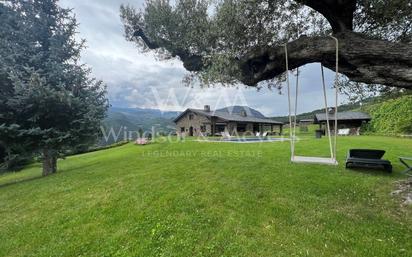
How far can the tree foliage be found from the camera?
32.4 feet

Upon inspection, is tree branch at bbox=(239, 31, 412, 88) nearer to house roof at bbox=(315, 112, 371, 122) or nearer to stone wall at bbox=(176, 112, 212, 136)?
stone wall at bbox=(176, 112, 212, 136)

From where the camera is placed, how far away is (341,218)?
15.2 ft

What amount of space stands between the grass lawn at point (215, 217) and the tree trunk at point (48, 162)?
355 cm

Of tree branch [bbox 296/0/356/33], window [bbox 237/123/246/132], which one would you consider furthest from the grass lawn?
window [bbox 237/123/246/132]

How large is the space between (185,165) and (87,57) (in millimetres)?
8281

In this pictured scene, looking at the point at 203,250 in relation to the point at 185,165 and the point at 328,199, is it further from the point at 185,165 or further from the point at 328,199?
the point at 185,165

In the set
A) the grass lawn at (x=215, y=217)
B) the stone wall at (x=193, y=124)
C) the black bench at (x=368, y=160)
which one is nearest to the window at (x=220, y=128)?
the stone wall at (x=193, y=124)

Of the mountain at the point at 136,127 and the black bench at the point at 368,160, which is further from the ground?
the mountain at the point at 136,127

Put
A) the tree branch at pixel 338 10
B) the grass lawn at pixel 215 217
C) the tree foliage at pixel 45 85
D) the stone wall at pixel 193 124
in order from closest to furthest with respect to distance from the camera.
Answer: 1. the grass lawn at pixel 215 217
2. the tree branch at pixel 338 10
3. the tree foliage at pixel 45 85
4. the stone wall at pixel 193 124

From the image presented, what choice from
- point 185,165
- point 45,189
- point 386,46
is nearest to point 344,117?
point 185,165

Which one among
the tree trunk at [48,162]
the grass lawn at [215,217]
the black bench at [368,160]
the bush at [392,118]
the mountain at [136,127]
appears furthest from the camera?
the bush at [392,118]

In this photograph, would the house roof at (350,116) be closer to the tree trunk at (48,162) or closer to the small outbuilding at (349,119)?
the small outbuilding at (349,119)

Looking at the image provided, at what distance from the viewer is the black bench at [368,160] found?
771cm

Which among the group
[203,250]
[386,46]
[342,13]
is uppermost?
[342,13]
